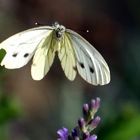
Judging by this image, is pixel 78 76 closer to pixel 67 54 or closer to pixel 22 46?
pixel 67 54

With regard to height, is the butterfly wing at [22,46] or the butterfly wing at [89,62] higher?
the butterfly wing at [22,46]

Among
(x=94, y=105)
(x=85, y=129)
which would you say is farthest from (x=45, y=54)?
(x=85, y=129)

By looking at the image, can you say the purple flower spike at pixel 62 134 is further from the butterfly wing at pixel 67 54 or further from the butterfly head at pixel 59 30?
the butterfly head at pixel 59 30

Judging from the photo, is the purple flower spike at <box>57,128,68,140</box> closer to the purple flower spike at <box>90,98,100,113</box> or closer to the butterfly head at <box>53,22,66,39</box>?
the purple flower spike at <box>90,98,100,113</box>

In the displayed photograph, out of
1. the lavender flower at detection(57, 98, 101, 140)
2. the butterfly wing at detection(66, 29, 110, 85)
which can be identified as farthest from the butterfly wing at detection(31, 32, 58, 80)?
the lavender flower at detection(57, 98, 101, 140)

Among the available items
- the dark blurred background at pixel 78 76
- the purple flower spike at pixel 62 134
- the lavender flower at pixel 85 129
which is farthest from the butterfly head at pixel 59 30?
the dark blurred background at pixel 78 76
